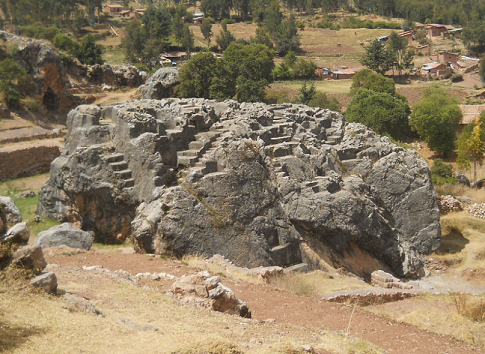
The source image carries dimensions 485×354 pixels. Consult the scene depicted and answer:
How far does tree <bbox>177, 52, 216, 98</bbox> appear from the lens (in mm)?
41469

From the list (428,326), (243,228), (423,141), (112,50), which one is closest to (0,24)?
(112,50)

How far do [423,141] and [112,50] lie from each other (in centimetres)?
4484

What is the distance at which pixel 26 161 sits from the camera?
3036 cm

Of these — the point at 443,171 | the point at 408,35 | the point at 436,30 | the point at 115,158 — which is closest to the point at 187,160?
the point at 115,158

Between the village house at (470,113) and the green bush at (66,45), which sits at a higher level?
the green bush at (66,45)

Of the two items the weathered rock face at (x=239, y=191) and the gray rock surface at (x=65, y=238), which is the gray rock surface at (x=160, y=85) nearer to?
the weathered rock face at (x=239, y=191)

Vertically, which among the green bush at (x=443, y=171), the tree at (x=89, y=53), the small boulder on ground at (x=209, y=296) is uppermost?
the tree at (x=89, y=53)

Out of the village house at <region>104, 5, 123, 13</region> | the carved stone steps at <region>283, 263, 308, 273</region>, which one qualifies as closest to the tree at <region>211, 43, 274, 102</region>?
the carved stone steps at <region>283, 263, 308, 273</region>

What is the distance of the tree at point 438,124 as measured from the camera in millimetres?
39844

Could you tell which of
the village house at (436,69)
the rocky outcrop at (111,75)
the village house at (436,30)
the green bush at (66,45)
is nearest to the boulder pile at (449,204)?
the rocky outcrop at (111,75)

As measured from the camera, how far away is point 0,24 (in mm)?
70062

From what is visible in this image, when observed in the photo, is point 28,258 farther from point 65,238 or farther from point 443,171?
point 443,171

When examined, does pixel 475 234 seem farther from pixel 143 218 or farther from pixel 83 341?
pixel 83 341

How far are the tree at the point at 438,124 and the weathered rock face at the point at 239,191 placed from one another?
792 inches
